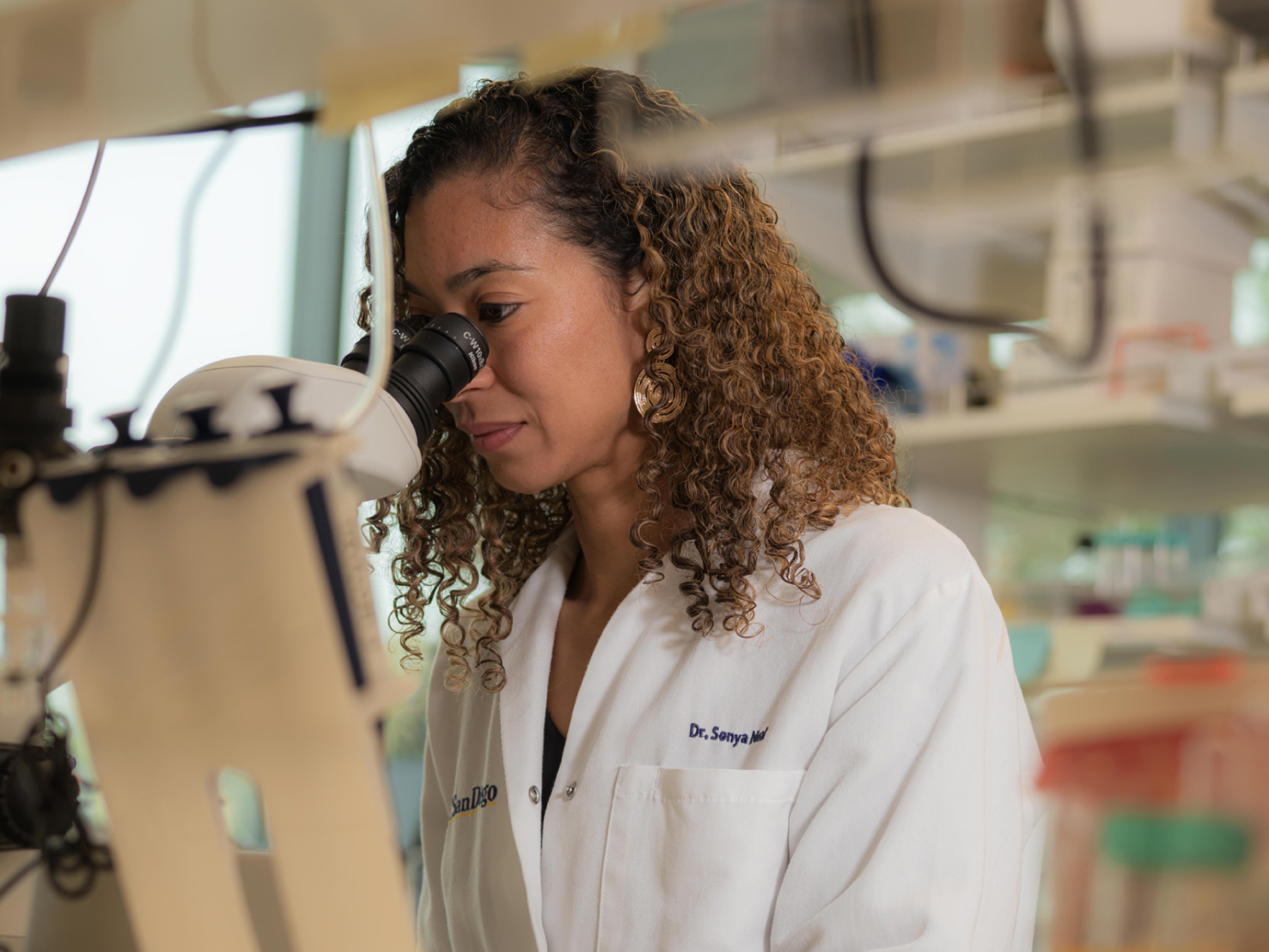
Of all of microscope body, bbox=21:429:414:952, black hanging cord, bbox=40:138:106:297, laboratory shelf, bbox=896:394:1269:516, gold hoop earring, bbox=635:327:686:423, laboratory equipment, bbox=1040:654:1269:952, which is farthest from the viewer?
gold hoop earring, bbox=635:327:686:423

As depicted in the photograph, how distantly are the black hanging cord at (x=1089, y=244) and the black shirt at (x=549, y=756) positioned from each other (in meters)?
0.84

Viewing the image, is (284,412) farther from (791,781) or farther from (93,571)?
(791,781)

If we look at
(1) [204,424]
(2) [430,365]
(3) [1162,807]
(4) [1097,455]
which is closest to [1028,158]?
(3) [1162,807]

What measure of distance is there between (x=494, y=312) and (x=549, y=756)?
460mm

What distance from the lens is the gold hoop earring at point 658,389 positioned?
1.15 meters

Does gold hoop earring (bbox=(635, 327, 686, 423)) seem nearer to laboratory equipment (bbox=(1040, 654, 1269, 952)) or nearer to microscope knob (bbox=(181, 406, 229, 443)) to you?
microscope knob (bbox=(181, 406, 229, 443))

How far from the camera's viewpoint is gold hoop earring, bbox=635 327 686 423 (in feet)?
3.78

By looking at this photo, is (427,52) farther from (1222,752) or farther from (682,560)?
(682,560)

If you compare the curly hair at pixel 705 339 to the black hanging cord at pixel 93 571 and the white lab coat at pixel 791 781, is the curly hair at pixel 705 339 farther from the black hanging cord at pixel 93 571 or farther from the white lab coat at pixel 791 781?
the black hanging cord at pixel 93 571

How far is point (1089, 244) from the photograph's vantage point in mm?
353

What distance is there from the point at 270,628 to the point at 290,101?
20 centimetres

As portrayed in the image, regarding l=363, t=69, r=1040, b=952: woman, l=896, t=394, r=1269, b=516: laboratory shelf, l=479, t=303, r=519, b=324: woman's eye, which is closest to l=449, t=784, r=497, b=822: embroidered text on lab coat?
l=363, t=69, r=1040, b=952: woman

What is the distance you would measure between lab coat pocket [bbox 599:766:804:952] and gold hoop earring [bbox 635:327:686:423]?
34cm

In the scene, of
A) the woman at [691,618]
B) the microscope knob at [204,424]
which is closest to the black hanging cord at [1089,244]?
the microscope knob at [204,424]
